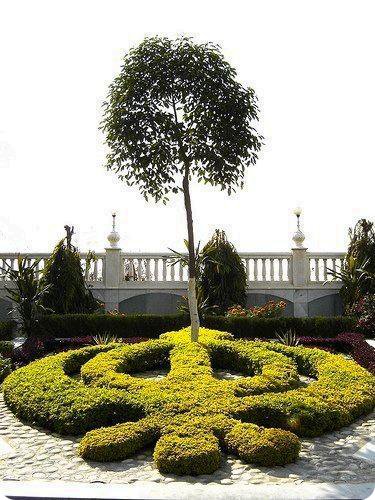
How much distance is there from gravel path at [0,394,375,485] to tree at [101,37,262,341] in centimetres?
438

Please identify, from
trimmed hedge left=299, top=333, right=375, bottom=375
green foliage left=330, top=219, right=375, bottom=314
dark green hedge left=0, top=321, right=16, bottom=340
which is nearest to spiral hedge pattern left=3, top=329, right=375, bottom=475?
trimmed hedge left=299, top=333, right=375, bottom=375

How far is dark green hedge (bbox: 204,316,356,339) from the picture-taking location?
12453mm

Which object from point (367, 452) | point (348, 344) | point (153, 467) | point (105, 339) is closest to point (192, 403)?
point (153, 467)

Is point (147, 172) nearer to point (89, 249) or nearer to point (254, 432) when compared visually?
point (254, 432)

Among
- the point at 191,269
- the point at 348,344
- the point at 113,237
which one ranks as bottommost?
the point at 348,344

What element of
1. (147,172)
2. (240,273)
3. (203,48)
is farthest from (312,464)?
(240,273)

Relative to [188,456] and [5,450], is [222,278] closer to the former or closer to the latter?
[5,450]

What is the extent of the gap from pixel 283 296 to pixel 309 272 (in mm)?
958

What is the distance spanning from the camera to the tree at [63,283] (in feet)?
45.9

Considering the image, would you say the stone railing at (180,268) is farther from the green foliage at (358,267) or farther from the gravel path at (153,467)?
the gravel path at (153,467)

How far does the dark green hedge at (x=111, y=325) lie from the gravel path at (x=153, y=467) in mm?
6692

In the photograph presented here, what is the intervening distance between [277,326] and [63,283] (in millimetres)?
5028

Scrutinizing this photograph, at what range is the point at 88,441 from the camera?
5.19 meters

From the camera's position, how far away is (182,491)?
166 inches
